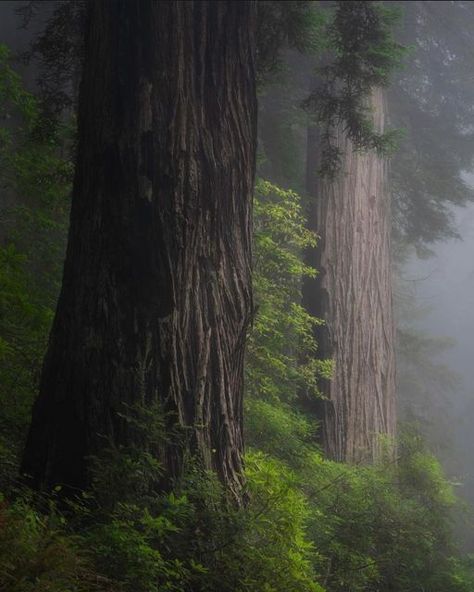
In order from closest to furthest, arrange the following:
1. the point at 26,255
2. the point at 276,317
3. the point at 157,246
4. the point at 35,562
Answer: the point at 35,562 < the point at 157,246 < the point at 26,255 < the point at 276,317

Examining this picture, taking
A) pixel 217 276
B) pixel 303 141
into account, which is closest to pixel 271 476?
pixel 217 276

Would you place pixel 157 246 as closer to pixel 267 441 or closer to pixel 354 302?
pixel 267 441

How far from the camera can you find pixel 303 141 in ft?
41.0

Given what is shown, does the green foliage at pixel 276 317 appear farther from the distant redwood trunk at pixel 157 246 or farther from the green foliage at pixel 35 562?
the green foliage at pixel 35 562

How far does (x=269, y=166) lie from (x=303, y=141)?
2.15m

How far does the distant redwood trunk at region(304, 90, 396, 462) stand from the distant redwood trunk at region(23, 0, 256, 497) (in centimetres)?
380

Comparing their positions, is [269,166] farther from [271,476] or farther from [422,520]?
[271,476]

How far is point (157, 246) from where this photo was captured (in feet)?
12.4

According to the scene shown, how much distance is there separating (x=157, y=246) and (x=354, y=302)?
5.07m

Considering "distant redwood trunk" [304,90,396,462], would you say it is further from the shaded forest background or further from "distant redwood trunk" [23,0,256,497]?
"distant redwood trunk" [23,0,256,497]

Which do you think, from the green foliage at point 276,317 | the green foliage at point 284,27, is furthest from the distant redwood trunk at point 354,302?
the green foliage at point 284,27

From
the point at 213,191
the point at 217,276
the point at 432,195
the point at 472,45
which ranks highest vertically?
the point at 472,45

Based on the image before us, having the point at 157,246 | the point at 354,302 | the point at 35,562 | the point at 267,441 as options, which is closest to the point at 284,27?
the point at 157,246

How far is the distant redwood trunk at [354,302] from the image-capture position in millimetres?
7809
